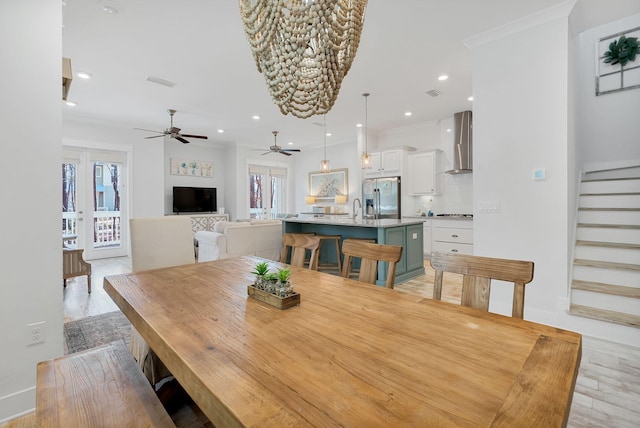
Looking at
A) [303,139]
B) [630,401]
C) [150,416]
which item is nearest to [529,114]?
[630,401]

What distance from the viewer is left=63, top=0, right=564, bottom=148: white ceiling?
2.70 metres

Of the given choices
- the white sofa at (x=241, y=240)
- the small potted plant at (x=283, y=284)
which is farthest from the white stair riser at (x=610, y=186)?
the white sofa at (x=241, y=240)

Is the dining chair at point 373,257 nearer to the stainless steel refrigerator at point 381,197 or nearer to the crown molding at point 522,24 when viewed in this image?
the crown molding at point 522,24

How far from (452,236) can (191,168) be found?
652 centimetres

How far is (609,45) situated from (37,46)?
20.5 feet

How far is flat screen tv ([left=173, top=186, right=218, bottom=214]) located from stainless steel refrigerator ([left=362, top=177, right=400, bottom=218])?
411cm

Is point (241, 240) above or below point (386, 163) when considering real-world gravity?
below

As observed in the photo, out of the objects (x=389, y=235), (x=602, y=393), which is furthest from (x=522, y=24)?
(x=602, y=393)

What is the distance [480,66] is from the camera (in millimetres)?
3168

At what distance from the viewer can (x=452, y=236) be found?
18.3 feet

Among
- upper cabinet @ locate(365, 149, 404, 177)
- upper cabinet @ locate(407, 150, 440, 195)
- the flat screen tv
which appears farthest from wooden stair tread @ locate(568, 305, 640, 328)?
the flat screen tv

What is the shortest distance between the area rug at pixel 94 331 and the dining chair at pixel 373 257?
6.53 feet

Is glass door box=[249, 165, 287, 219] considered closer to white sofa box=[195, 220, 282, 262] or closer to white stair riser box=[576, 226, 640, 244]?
white sofa box=[195, 220, 282, 262]

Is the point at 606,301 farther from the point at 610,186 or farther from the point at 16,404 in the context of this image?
the point at 16,404
